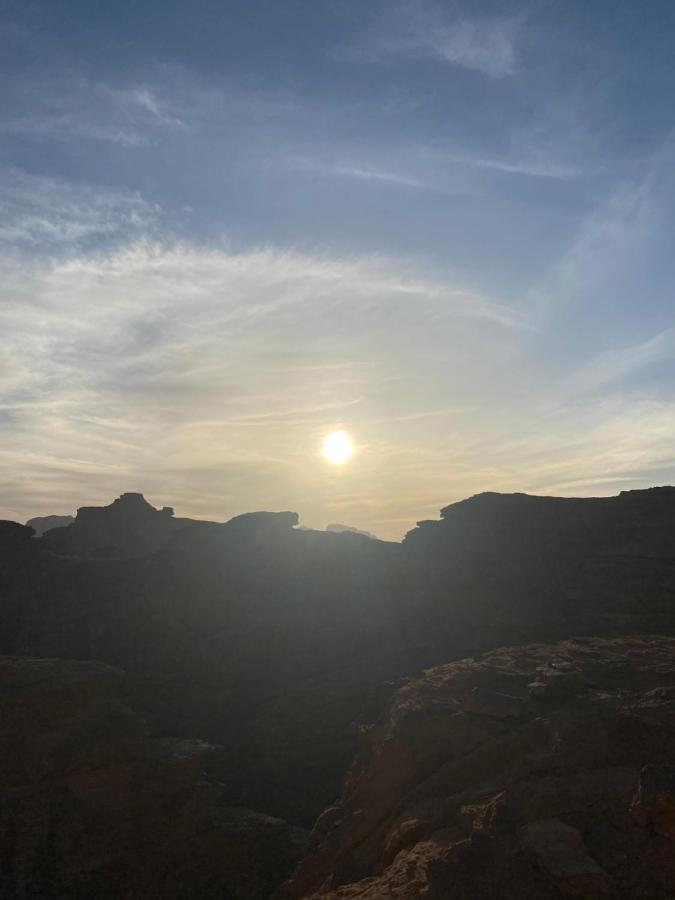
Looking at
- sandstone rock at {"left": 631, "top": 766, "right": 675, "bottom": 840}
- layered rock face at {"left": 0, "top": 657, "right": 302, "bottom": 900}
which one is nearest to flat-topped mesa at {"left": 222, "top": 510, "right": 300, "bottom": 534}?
layered rock face at {"left": 0, "top": 657, "right": 302, "bottom": 900}

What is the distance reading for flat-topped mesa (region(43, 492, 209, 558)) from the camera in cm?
6312

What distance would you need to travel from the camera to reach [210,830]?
65.5 ft

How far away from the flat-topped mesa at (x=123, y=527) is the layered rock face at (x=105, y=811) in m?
40.6

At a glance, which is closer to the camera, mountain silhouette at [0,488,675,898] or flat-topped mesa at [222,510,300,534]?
mountain silhouette at [0,488,675,898]

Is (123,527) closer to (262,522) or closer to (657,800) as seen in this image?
(262,522)

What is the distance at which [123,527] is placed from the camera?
66.1 metres

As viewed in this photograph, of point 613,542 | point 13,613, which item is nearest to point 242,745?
point 13,613

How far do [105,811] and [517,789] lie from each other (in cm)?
1409

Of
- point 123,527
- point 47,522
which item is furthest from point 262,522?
point 47,522

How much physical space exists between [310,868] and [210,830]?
6539 millimetres

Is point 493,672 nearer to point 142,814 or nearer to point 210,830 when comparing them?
point 210,830

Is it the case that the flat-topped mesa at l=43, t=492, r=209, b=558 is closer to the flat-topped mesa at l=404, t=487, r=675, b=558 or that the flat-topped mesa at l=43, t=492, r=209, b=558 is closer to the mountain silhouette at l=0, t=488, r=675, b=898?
the mountain silhouette at l=0, t=488, r=675, b=898

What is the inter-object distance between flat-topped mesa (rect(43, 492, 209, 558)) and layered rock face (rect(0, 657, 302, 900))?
133ft

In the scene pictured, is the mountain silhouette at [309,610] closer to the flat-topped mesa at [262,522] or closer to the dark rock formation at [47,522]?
the flat-topped mesa at [262,522]
